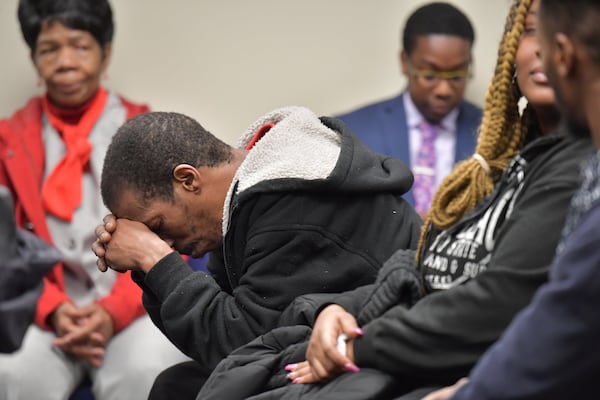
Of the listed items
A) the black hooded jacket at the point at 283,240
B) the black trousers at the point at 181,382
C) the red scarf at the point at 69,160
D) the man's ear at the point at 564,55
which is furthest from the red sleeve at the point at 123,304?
the man's ear at the point at 564,55

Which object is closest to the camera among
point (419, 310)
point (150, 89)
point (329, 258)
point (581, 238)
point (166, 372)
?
point (581, 238)

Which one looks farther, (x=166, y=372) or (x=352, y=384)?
(x=166, y=372)

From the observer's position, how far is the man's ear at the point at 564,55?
4.12 feet

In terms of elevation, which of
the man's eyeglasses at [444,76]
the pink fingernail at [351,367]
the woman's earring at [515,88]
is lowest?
the pink fingernail at [351,367]

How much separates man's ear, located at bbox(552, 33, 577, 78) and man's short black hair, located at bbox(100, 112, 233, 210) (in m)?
0.97

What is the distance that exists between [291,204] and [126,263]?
36cm

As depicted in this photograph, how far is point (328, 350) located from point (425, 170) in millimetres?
1946

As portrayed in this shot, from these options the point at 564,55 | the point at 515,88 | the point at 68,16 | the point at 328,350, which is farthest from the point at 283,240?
the point at 68,16

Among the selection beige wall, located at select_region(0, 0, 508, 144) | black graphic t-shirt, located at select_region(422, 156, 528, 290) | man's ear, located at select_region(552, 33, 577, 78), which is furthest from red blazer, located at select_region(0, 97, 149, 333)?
man's ear, located at select_region(552, 33, 577, 78)

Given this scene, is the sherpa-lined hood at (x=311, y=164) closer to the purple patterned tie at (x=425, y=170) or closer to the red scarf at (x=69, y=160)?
the red scarf at (x=69, y=160)

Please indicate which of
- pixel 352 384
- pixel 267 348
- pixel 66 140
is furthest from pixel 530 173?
pixel 66 140

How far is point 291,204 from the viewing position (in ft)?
6.46

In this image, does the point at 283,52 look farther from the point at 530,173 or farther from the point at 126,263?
the point at 530,173

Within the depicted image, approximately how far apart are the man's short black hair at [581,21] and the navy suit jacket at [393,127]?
2231 millimetres
